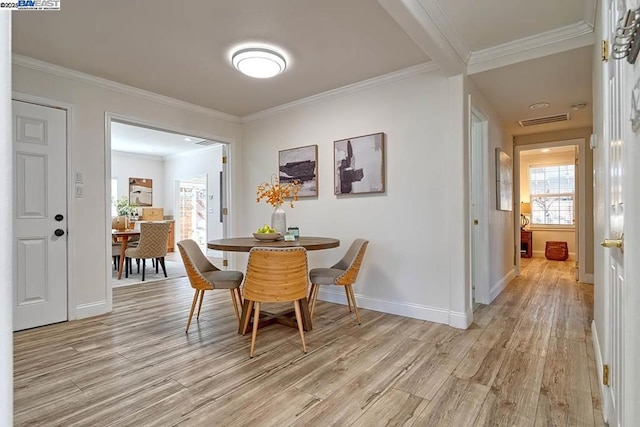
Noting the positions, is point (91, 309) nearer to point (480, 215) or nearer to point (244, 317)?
point (244, 317)

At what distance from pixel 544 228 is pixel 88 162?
8.80 meters

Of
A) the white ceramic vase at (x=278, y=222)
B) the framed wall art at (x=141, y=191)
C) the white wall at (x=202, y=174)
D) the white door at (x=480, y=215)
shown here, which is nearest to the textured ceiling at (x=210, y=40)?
the white door at (x=480, y=215)

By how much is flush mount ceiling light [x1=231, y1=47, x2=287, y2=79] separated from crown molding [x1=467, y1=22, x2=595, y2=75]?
5.63 feet

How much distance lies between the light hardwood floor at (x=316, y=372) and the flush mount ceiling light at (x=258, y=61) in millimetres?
2293

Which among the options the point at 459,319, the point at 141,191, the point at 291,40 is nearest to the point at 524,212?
the point at 459,319

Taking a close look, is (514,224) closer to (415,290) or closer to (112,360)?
(415,290)

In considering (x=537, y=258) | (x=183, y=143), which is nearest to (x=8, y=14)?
(x=183, y=143)

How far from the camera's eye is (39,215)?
10.3ft

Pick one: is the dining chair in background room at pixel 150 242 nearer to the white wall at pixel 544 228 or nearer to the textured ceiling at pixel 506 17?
the textured ceiling at pixel 506 17

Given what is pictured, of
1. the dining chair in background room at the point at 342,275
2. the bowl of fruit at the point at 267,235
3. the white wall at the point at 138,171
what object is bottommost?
the dining chair in background room at the point at 342,275

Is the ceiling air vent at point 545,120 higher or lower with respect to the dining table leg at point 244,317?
higher

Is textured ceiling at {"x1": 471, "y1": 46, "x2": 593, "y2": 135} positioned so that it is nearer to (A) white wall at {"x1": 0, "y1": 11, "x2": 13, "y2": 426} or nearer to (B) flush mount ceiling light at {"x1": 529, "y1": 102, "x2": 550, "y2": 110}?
(B) flush mount ceiling light at {"x1": 529, "y1": 102, "x2": 550, "y2": 110}

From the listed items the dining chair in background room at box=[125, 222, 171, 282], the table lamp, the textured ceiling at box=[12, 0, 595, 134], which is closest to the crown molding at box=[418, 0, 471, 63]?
the textured ceiling at box=[12, 0, 595, 134]

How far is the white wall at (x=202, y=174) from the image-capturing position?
24.9 feet
